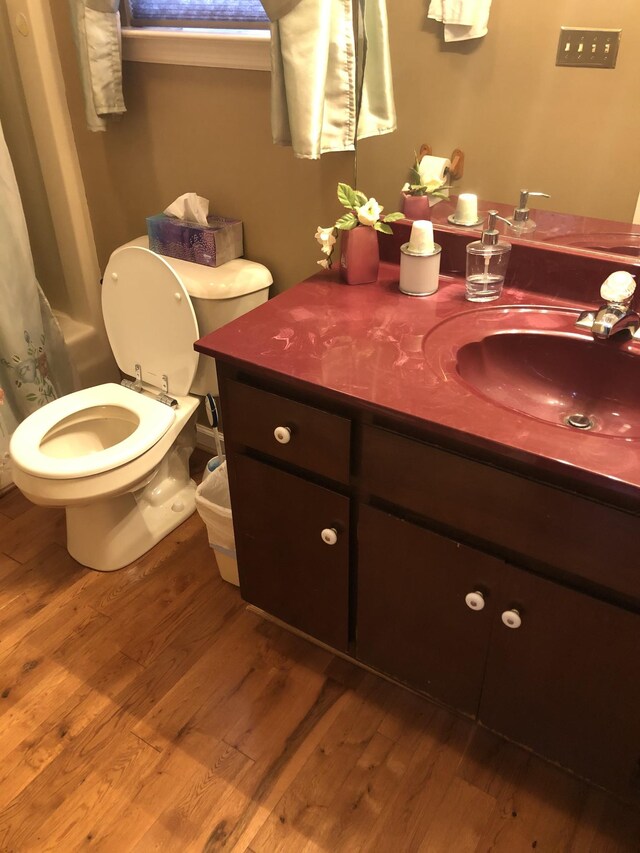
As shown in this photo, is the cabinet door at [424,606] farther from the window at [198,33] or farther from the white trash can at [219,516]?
the window at [198,33]

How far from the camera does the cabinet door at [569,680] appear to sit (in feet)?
3.54

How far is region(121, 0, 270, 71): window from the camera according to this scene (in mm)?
1591

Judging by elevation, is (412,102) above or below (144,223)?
above

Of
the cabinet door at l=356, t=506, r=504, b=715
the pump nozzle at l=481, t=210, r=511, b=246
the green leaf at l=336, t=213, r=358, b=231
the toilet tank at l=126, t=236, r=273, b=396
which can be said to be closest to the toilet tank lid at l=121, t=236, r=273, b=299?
the toilet tank at l=126, t=236, r=273, b=396

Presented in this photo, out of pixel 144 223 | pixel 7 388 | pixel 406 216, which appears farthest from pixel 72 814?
pixel 144 223

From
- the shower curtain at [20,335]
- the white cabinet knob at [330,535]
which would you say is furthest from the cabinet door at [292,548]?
the shower curtain at [20,335]

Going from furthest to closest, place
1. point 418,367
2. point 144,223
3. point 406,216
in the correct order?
point 144,223 < point 406,216 < point 418,367

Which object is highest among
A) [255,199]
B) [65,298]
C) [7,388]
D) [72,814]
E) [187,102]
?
[187,102]

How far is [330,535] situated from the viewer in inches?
51.7

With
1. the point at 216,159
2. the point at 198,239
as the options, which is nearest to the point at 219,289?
the point at 198,239

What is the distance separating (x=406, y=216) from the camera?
4.86 ft

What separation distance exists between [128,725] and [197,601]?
37cm

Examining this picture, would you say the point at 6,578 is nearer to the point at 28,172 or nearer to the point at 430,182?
the point at 28,172

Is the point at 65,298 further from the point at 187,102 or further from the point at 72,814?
the point at 72,814
